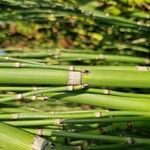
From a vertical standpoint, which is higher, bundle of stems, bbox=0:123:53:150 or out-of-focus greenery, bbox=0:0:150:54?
out-of-focus greenery, bbox=0:0:150:54

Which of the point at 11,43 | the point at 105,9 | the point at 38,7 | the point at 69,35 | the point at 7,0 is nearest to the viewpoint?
the point at 7,0

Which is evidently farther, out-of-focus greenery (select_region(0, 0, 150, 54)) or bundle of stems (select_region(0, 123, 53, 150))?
out-of-focus greenery (select_region(0, 0, 150, 54))

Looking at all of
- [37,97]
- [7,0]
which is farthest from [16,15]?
[37,97]

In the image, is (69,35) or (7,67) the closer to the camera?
(7,67)

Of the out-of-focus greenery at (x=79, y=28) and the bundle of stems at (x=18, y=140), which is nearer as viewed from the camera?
the bundle of stems at (x=18, y=140)

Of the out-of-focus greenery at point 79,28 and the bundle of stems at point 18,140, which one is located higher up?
the out-of-focus greenery at point 79,28

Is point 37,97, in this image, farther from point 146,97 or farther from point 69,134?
point 146,97

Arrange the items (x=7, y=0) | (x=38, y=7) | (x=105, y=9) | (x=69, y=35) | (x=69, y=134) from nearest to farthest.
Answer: (x=69, y=134) < (x=7, y=0) < (x=38, y=7) < (x=105, y=9) < (x=69, y=35)

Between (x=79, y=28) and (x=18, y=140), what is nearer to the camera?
(x=18, y=140)

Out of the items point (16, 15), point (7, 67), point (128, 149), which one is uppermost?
point (16, 15)

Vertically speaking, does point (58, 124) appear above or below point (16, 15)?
below

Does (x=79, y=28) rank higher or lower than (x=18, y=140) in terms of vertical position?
higher
